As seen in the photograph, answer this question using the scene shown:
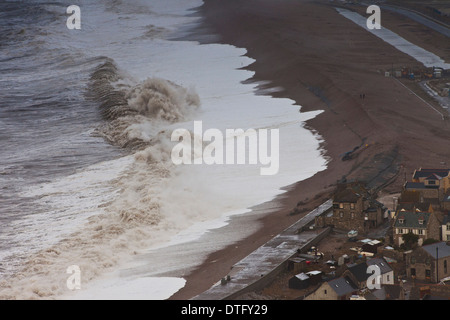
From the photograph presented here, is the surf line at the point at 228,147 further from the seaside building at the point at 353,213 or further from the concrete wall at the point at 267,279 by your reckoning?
the concrete wall at the point at 267,279

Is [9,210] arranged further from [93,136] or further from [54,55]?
[54,55]

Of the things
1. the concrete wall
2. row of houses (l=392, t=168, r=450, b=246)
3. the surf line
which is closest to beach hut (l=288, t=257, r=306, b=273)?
the concrete wall

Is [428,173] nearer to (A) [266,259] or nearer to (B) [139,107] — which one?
(A) [266,259]

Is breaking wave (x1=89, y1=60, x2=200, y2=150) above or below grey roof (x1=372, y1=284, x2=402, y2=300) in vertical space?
below

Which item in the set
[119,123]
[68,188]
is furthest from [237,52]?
[68,188]

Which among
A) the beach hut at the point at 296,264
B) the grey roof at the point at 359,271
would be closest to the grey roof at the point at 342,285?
the grey roof at the point at 359,271

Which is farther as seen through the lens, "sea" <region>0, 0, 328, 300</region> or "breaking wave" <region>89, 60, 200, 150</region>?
"breaking wave" <region>89, 60, 200, 150</region>

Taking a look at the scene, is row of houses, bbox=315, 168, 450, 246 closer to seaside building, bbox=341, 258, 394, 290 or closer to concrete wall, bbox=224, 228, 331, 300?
concrete wall, bbox=224, 228, 331, 300
